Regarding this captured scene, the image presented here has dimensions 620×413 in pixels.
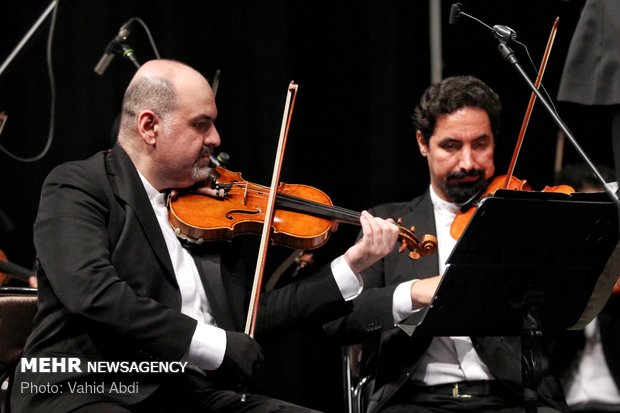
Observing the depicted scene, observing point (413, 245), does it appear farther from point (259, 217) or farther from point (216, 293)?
point (216, 293)

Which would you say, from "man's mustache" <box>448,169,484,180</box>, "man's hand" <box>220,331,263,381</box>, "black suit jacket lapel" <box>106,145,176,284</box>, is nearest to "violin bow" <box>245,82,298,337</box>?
"man's hand" <box>220,331,263,381</box>

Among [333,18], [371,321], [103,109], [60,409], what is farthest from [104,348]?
[333,18]

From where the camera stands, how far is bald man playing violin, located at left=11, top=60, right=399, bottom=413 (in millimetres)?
2135

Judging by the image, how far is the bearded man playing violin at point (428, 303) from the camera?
2623 millimetres

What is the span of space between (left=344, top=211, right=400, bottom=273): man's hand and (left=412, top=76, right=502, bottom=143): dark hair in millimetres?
660

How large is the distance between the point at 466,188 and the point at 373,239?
23.1 inches

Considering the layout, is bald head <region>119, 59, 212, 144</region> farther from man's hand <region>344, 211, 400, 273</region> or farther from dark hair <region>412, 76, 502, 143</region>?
dark hair <region>412, 76, 502, 143</region>

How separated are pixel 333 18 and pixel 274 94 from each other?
0.45 m

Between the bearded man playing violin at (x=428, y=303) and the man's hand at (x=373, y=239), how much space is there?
0.21 meters

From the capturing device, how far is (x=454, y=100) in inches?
116

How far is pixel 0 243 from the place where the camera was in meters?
3.73

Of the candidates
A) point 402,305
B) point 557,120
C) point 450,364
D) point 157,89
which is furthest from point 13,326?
point 557,120

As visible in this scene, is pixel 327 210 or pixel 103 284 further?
pixel 327 210

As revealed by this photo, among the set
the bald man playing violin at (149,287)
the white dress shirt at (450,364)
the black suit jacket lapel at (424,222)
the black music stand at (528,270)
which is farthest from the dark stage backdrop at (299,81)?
the black music stand at (528,270)
